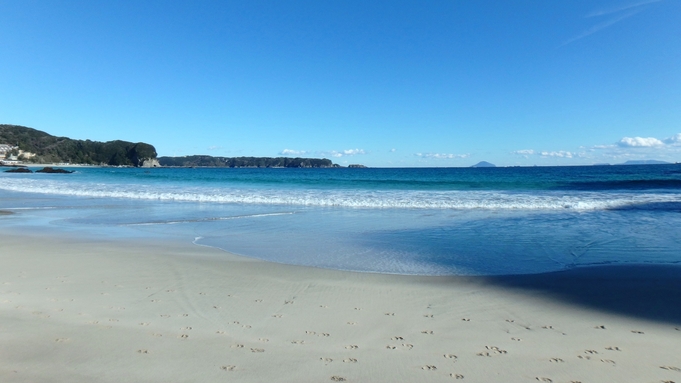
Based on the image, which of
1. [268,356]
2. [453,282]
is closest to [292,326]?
[268,356]

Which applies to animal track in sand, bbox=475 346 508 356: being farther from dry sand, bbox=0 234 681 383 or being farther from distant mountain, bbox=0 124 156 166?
distant mountain, bbox=0 124 156 166

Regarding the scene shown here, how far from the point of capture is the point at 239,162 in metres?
153

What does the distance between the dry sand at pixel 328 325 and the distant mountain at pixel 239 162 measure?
142m

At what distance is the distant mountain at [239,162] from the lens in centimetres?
15012

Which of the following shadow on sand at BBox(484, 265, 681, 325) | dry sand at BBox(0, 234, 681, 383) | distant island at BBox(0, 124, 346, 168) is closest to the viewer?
dry sand at BBox(0, 234, 681, 383)


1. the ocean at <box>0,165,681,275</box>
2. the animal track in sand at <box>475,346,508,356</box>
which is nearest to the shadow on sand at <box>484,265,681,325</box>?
the ocean at <box>0,165,681,275</box>

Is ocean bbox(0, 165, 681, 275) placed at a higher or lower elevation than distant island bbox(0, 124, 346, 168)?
lower

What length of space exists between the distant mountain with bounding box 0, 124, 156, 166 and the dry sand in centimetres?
13080

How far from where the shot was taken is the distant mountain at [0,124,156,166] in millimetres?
114312

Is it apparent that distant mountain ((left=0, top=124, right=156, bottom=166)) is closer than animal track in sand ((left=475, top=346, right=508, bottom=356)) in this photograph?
No

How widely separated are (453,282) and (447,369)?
2.92 m

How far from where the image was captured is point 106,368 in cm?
356

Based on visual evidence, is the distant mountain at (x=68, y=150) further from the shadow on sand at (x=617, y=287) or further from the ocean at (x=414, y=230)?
the shadow on sand at (x=617, y=287)

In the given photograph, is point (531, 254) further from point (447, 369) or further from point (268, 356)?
point (268, 356)
